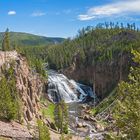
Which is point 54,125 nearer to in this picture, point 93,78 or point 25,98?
point 25,98

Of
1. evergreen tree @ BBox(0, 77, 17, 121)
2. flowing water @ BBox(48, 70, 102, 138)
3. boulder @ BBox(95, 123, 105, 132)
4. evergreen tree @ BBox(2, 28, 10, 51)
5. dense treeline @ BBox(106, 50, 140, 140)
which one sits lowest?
boulder @ BBox(95, 123, 105, 132)

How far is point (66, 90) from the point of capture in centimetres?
17850

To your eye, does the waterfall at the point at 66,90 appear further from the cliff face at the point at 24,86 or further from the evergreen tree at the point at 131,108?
the evergreen tree at the point at 131,108

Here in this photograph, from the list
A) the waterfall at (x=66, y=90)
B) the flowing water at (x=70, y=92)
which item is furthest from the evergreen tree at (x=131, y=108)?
Result: the waterfall at (x=66, y=90)

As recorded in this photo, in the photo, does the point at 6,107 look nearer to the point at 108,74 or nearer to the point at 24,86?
the point at 24,86

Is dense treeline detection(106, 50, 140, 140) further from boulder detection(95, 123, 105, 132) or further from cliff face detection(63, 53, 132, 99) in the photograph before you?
cliff face detection(63, 53, 132, 99)

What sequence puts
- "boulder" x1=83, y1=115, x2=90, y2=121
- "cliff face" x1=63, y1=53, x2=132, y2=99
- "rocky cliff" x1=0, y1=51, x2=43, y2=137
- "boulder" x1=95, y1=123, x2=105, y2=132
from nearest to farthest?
"rocky cliff" x1=0, y1=51, x2=43, y2=137 → "boulder" x1=95, y1=123, x2=105, y2=132 → "boulder" x1=83, y1=115, x2=90, y2=121 → "cliff face" x1=63, y1=53, x2=132, y2=99

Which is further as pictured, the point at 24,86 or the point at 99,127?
the point at 99,127

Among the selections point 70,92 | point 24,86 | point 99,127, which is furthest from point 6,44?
point 99,127

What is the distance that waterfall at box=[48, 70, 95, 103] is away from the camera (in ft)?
569

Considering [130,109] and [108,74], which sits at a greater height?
[130,109]

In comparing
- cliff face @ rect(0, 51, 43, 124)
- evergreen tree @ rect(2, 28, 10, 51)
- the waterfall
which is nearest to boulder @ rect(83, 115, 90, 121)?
cliff face @ rect(0, 51, 43, 124)

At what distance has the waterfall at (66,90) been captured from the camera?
173 m

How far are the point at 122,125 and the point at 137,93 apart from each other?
2288 mm
